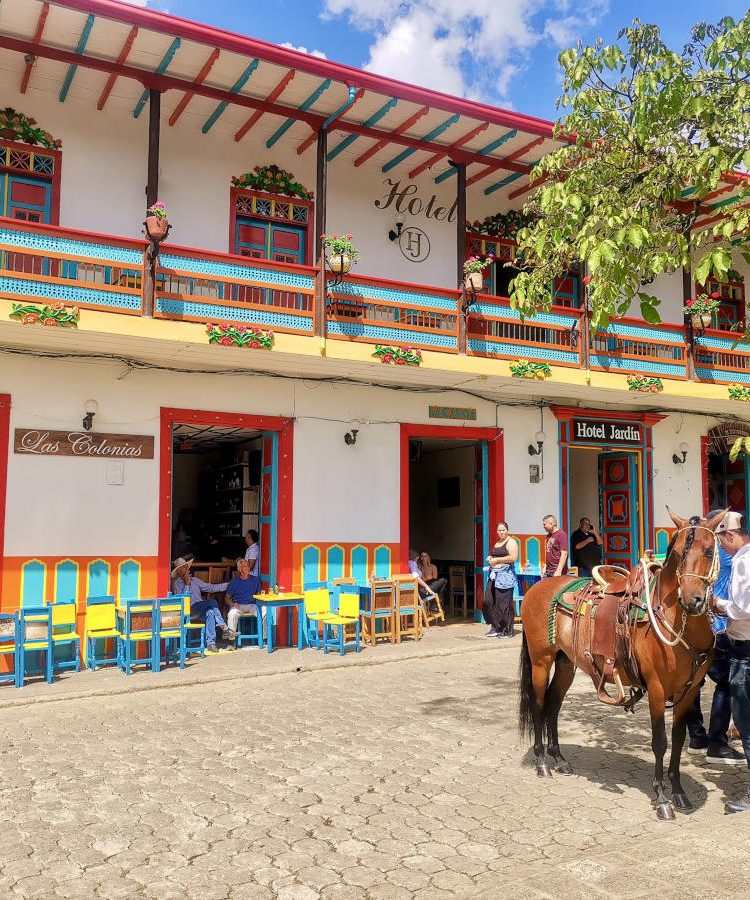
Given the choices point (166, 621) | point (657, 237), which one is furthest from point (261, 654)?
point (657, 237)

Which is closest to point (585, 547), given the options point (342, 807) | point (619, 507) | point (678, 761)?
point (619, 507)

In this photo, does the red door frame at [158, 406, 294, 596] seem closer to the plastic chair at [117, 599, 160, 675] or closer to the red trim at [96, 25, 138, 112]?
the plastic chair at [117, 599, 160, 675]

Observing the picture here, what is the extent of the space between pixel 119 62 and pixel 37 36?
0.97 meters

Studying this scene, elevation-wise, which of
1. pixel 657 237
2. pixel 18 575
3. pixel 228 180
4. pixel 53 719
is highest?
pixel 228 180

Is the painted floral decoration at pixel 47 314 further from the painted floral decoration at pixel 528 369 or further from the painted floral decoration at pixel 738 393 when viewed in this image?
the painted floral decoration at pixel 738 393

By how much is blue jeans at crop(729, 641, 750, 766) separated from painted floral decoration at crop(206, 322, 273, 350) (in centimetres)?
695

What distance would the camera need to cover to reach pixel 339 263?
10953 millimetres

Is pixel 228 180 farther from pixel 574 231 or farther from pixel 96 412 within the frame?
pixel 574 231

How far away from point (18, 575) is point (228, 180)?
640 cm

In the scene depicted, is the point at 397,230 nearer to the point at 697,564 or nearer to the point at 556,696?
the point at 556,696

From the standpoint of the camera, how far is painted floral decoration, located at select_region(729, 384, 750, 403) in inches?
567

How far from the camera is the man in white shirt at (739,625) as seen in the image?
4879mm

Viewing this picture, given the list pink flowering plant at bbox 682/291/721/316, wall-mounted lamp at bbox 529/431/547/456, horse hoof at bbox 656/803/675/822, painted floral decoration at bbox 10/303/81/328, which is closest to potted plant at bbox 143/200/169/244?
painted floral decoration at bbox 10/303/81/328

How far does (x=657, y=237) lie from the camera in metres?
6.01
